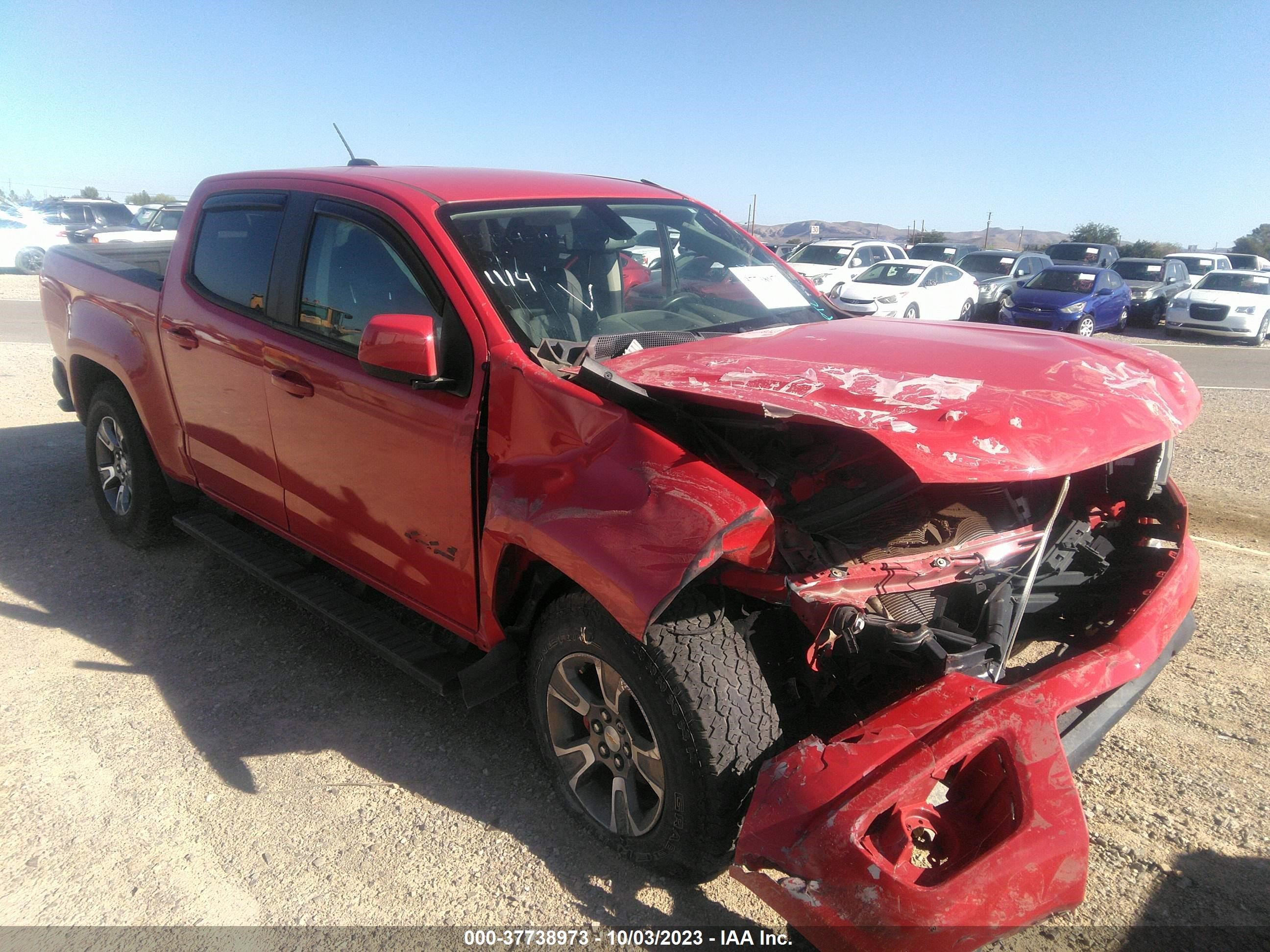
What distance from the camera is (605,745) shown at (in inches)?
101

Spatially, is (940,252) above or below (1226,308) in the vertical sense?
above

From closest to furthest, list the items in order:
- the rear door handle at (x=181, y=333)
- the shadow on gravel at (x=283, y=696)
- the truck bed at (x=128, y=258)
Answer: the shadow on gravel at (x=283, y=696), the rear door handle at (x=181, y=333), the truck bed at (x=128, y=258)

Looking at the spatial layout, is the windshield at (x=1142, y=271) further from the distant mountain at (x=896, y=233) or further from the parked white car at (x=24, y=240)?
the distant mountain at (x=896, y=233)

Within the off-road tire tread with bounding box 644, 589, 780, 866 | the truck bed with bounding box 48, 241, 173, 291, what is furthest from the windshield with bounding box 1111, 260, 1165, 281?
the off-road tire tread with bounding box 644, 589, 780, 866

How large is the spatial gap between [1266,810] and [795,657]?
1.69m

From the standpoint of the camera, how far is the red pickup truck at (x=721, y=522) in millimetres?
2000

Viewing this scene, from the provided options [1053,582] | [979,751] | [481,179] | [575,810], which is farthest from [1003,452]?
[481,179]

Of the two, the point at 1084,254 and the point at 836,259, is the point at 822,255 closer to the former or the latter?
the point at 836,259

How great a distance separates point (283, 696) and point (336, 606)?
17.8 inches

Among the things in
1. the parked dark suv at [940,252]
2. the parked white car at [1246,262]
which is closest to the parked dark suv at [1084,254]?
the parked dark suv at [940,252]

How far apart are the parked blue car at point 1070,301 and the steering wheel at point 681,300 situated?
14274mm

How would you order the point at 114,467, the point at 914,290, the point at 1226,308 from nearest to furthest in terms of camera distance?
the point at 114,467, the point at 914,290, the point at 1226,308

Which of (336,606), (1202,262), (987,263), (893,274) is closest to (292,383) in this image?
(336,606)

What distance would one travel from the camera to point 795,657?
8.14 feet
